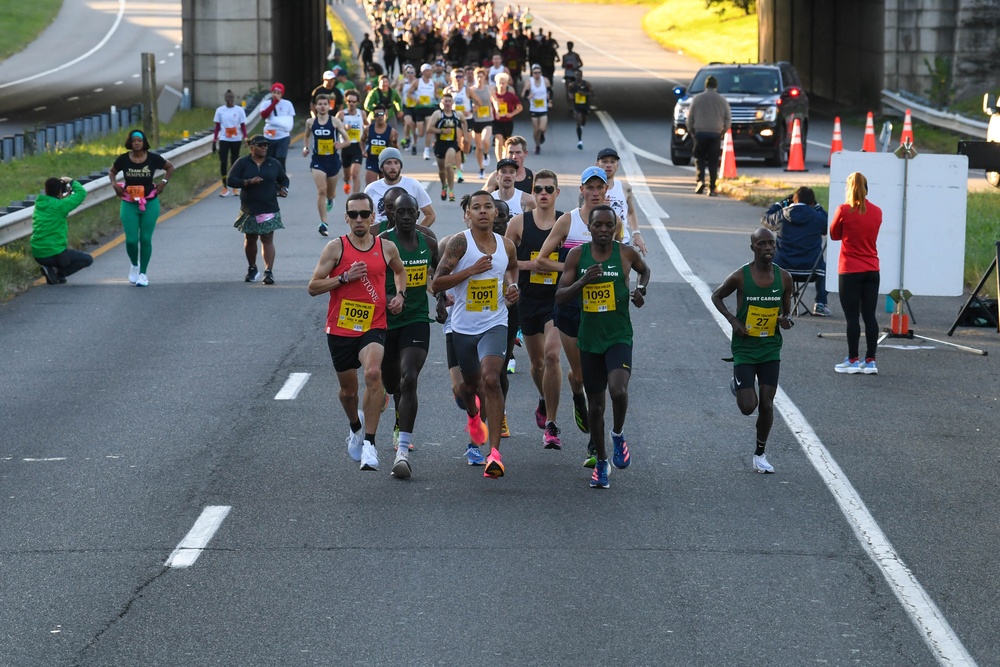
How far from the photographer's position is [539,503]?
10.2m

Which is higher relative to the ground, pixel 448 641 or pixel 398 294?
pixel 398 294

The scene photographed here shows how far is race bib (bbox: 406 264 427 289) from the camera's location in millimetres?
11211

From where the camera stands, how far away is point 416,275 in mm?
11242

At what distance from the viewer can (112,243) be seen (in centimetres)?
2388

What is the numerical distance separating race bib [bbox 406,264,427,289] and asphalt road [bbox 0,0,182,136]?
117ft

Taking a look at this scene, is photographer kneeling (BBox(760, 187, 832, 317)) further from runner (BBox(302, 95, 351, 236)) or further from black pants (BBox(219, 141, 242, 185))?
black pants (BBox(219, 141, 242, 185))

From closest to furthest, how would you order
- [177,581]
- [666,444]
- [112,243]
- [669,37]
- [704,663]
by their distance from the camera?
[704,663], [177,581], [666,444], [112,243], [669,37]

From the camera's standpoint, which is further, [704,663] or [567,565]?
[567,565]

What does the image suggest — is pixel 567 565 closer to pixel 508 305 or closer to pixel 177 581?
pixel 177 581

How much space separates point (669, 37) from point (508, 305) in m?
76.4

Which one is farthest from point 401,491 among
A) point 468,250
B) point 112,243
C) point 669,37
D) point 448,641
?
point 669,37

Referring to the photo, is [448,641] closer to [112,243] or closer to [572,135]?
[112,243]

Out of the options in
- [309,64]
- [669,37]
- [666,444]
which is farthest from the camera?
[669,37]

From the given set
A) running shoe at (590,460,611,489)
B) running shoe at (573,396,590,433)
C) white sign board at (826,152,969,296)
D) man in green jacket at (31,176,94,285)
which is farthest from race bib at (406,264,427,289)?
man in green jacket at (31,176,94,285)
